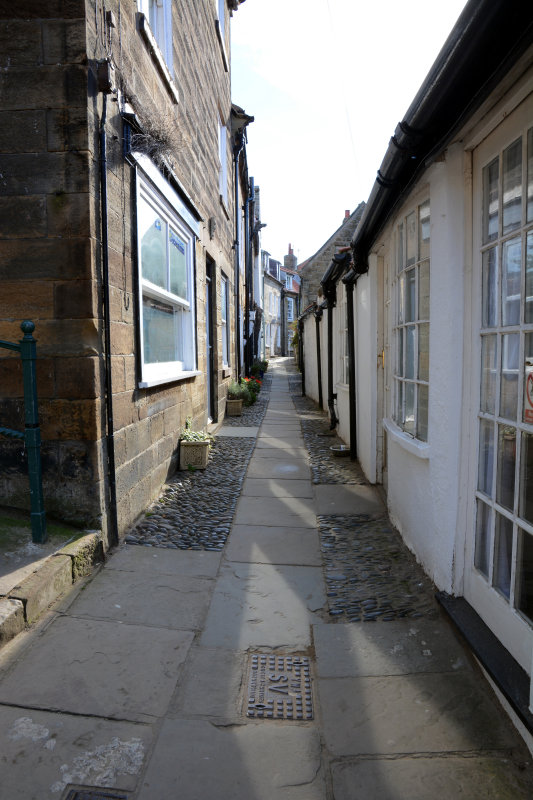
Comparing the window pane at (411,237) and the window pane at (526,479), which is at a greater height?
the window pane at (411,237)

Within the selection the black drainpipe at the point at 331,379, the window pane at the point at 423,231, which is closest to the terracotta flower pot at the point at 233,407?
the black drainpipe at the point at 331,379

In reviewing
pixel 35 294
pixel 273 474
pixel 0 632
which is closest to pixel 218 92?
pixel 273 474

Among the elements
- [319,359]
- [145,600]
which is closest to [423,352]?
[145,600]

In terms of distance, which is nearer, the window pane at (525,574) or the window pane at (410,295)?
the window pane at (525,574)

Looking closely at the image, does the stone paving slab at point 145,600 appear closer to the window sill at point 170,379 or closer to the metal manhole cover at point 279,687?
the metal manhole cover at point 279,687

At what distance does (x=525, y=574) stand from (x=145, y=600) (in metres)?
2.04

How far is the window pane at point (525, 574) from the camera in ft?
7.16

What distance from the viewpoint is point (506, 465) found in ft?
7.81

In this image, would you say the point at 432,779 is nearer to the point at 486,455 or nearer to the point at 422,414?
the point at 486,455

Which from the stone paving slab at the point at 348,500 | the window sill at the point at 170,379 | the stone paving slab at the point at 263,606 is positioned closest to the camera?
the stone paving slab at the point at 263,606

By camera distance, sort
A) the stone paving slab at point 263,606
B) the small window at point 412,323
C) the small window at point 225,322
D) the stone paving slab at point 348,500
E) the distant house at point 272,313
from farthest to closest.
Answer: the distant house at point 272,313
the small window at point 225,322
the stone paving slab at point 348,500
the small window at point 412,323
the stone paving slab at point 263,606

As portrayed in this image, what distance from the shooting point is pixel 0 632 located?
2.42 m

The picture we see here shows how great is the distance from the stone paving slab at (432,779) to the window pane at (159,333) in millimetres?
3547

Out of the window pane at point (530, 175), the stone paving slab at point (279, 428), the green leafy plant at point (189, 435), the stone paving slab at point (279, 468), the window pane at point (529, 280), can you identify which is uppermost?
the window pane at point (530, 175)
